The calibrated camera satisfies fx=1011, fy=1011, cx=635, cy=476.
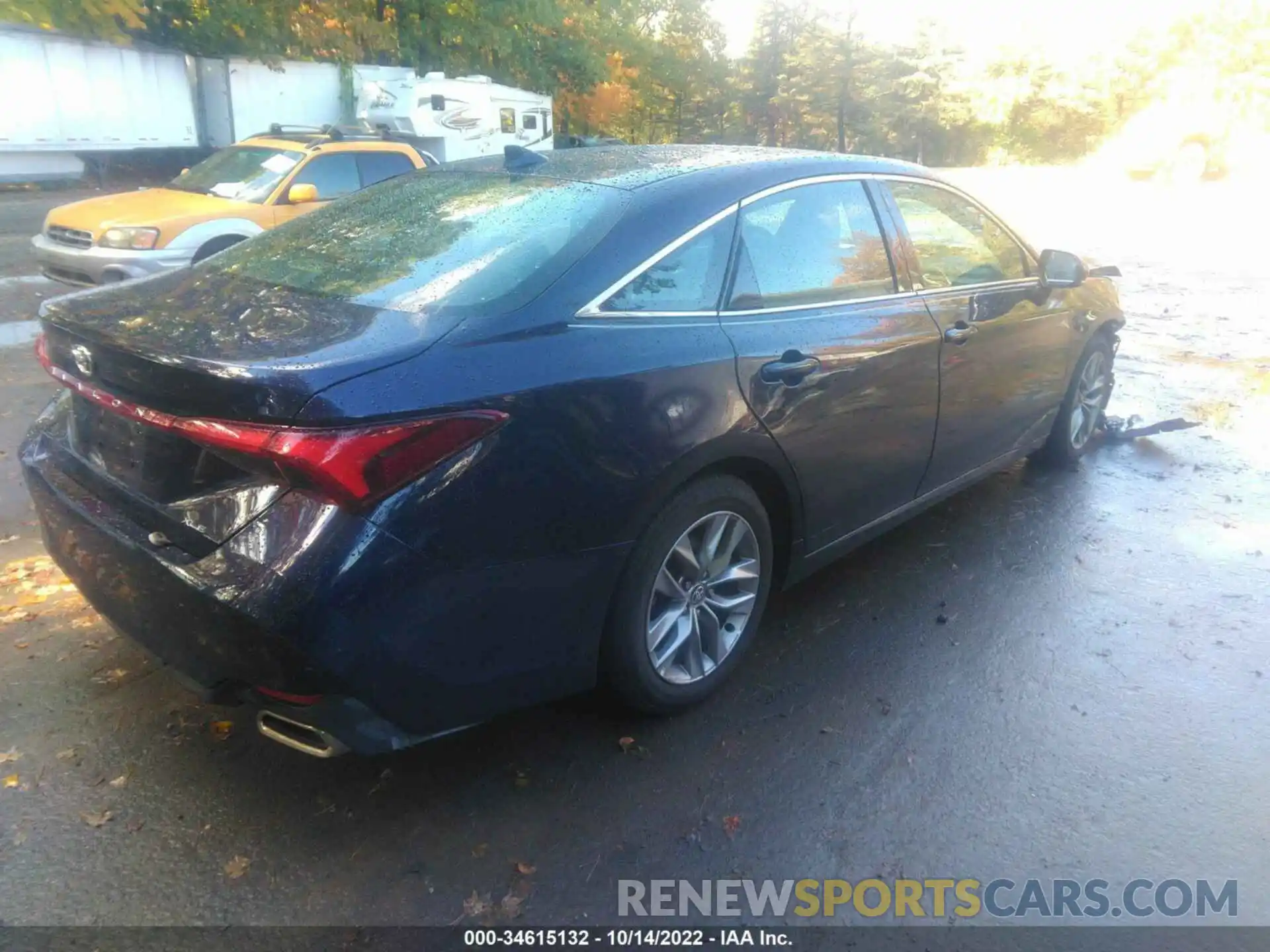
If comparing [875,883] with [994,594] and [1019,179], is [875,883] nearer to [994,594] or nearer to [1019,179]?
[994,594]

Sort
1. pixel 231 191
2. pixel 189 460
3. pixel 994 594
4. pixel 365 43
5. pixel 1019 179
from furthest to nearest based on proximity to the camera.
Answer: pixel 1019 179 → pixel 365 43 → pixel 231 191 → pixel 994 594 → pixel 189 460

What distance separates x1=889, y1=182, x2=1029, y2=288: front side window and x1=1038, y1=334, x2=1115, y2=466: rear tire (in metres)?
1.01

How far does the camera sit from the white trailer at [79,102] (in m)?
18.6

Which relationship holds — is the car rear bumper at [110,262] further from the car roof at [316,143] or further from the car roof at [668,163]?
the car roof at [668,163]

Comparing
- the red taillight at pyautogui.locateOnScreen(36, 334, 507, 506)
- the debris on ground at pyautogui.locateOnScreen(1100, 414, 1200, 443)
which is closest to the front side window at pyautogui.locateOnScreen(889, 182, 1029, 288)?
the debris on ground at pyautogui.locateOnScreen(1100, 414, 1200, 443)

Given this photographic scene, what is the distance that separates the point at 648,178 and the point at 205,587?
1.90 metres

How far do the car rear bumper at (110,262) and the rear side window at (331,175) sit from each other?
1.58 meters

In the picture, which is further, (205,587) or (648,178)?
(648,178)

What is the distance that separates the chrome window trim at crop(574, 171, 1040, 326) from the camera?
2.95m

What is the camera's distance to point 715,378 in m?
3.08

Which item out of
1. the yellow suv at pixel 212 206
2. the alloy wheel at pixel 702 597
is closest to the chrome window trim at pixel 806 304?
the alloy wheel at pixel 702 597

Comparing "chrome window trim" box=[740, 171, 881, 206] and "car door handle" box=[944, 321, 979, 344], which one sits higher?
"chrome window trim" box=[740, 171, 881, 206]

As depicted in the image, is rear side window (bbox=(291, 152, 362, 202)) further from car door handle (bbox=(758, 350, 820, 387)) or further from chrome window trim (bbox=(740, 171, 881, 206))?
car door handle (bbox=(758, 350, 820, 387))

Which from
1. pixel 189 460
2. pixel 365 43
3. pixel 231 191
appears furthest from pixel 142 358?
pixel 365 43
